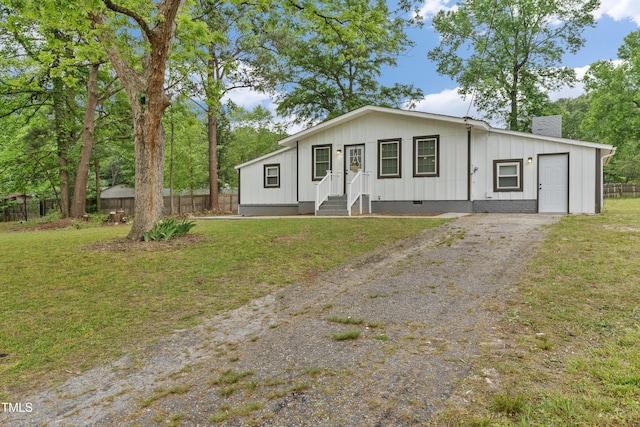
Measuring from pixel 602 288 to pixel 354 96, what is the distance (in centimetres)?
2087

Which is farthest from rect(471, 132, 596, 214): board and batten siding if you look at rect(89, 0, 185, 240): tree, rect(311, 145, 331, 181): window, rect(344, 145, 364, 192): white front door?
rect(89, 0, 185, 240): tree

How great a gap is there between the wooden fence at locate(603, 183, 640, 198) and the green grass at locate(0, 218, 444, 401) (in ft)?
95.9

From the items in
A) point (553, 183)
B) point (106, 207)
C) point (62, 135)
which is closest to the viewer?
point (553, 183)

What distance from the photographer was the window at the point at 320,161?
51.0 feet

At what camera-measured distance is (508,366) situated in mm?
2598

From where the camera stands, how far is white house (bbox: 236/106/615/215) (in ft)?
41.1

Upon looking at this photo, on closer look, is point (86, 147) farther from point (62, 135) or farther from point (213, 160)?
point (213, 160)

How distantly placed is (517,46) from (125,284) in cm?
2696

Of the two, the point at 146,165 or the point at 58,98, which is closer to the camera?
the point at 146,165

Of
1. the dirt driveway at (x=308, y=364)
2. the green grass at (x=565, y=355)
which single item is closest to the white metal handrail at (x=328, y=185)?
the dirt driveway at (x=308, y=364)

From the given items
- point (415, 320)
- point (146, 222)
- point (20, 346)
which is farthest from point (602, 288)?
point (146, 222)

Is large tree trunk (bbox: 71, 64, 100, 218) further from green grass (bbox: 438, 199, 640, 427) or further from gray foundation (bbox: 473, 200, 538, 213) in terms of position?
green grass (bbox: 438, 199, 640, 427)

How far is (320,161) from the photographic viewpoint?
51.6 ft

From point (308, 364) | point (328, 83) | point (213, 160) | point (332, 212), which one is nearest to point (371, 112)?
point (332, 212)
